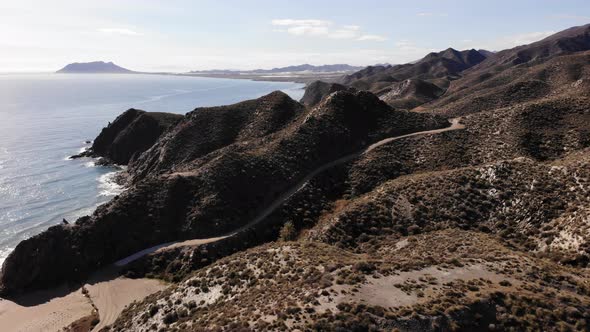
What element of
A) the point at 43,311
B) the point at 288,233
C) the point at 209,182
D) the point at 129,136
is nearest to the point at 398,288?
the point at 288,233

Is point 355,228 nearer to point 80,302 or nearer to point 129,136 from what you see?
Answer: point 80,302

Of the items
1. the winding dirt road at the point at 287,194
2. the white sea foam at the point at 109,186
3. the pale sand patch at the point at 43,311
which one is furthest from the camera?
the white sea foam at the point at 109,186

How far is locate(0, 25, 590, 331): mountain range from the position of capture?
26531 mm

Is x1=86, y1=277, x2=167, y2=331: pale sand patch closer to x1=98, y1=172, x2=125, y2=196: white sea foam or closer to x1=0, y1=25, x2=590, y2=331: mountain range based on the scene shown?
x1=0, y1=25, x2=590, y2=331: mountain range

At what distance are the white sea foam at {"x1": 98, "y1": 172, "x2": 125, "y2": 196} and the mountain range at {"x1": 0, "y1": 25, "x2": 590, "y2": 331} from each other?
3556 millimetres

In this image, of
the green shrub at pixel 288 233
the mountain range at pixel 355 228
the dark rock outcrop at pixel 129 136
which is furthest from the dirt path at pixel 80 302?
the dark rock outcrop at pixel 129 136

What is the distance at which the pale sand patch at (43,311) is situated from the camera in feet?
121

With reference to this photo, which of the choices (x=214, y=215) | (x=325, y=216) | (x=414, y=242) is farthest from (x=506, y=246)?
(x=214, y=215)

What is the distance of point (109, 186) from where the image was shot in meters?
80.3

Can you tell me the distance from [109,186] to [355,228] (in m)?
57.0

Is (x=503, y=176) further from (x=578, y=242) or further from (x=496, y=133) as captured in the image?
(x=496, y=133)

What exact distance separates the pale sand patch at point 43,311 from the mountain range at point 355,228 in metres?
2.22

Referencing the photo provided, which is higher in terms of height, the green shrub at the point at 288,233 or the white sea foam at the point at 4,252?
the green shrub at the point at 288,233

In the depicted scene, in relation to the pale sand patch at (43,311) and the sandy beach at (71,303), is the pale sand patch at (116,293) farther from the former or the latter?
the pale sand patch at (43,311)
